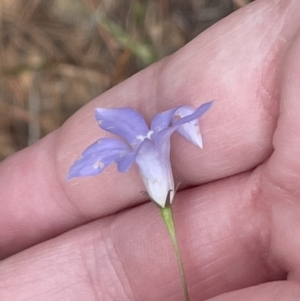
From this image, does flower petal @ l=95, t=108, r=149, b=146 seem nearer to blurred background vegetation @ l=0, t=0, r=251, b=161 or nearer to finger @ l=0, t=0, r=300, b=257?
finger @ l=0, t=0, r=300, b=257

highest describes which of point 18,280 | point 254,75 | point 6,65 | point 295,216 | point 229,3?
point 6,65

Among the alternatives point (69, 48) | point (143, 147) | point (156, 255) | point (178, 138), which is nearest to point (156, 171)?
point (143, 147)

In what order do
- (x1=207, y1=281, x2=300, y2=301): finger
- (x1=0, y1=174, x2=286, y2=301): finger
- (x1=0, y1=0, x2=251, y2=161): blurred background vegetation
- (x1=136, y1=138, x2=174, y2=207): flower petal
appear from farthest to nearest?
(x1=0, y1=0, x2=251, y2=161): blurred background vegetation
(x1=0, y1=174, x2=286, y2=301): finger
(x1=136, y1=138, x2=174, y2=207): flower petal
(x1=207, y1=281, x2=300, y2=301): finger

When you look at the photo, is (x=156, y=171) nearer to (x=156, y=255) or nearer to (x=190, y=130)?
(x=190, y=130)

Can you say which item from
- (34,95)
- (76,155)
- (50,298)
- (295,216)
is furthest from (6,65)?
(295,216)

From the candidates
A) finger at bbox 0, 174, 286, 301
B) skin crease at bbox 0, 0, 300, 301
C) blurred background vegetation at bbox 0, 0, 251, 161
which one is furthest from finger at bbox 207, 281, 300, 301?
blurred background vegetation at bbox 0, 0, 251, 161

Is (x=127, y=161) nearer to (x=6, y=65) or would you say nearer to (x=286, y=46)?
(x=286, y=46)

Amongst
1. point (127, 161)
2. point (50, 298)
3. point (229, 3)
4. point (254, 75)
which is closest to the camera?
point (127, 161)
